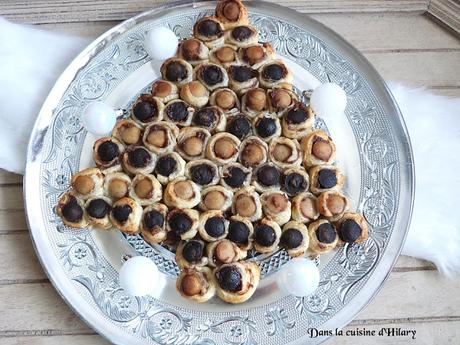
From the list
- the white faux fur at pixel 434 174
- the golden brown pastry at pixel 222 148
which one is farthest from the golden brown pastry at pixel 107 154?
the white faux fur at pixel 434 174

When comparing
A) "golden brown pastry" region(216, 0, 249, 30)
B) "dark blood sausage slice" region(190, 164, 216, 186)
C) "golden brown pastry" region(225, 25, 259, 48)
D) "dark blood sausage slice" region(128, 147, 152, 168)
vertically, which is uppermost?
"golden brown pastry" region(216, 0, 249, 30)

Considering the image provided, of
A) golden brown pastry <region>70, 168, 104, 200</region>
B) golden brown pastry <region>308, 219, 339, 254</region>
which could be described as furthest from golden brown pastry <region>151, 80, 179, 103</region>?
golden brown pastry <region>308, 219, 339, 254</region>

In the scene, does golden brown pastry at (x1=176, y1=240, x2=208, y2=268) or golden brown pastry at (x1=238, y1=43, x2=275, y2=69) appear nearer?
golden brown pastry at (x1=176, y1=240, x2=208, y2=268)

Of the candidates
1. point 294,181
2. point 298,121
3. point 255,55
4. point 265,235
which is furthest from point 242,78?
point 265,235

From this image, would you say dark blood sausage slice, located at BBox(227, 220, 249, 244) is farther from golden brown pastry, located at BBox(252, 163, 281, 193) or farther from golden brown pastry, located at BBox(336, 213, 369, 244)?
golden brown pastry, located at BBox(336, 213, 369, 244)

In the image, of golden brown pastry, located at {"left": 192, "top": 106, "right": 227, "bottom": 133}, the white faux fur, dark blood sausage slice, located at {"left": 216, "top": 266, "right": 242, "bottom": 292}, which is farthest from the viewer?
the white faux fur

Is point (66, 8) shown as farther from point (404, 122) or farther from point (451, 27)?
point (451, 27)
